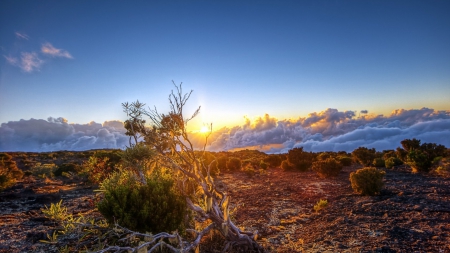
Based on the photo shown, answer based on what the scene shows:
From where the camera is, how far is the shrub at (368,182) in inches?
488

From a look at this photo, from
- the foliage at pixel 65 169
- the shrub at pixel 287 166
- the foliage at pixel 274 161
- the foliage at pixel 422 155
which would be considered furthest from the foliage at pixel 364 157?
the foliage at pixel 65 169

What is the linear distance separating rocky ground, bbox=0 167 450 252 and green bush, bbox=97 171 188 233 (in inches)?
102

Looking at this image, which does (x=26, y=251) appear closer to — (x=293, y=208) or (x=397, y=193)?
(x=293, y=208)

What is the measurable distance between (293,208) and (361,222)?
413cm

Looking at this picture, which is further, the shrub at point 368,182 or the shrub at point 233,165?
the shrub at point 233,165

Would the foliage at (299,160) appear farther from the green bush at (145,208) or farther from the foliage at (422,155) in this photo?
the green bush at (145,208)

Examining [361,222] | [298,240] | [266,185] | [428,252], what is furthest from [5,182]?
[428,252]

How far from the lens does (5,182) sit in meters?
17.2

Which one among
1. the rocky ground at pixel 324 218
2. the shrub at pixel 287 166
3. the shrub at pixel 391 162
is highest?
the shrub at pixel 391 162

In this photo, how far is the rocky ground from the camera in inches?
270

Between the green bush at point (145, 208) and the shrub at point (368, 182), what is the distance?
10.2 m

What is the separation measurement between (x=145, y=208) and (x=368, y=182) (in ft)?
37.5

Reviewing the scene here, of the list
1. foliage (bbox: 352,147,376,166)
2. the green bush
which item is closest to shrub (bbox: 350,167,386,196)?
the green bush

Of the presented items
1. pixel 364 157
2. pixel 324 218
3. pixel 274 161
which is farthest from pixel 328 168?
pixel 274 161
